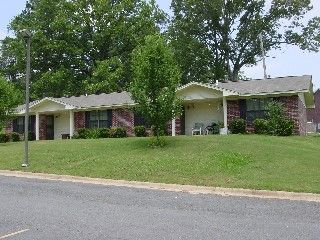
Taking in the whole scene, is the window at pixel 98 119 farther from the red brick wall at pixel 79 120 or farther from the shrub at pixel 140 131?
the shrub at pixel 140 131

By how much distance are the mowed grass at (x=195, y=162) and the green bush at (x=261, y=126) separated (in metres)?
2.77

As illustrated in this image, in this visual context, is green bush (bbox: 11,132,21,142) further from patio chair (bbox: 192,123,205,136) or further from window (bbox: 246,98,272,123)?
window (bbox: 246,98,272,123)

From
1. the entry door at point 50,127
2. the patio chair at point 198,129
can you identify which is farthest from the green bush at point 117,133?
the entry door at point 50,127

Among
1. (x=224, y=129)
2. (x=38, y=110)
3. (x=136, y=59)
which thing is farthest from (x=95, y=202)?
(x=38, y=110)

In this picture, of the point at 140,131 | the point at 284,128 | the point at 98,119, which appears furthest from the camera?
the point at 98,119

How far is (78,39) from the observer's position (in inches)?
2179

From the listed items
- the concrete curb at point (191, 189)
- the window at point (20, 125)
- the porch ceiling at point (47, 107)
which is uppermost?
the porch ceiling at point (47, 107)

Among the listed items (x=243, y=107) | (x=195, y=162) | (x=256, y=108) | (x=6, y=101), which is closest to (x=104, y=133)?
(x=6, y=101)

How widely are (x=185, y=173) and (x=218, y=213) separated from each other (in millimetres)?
6525

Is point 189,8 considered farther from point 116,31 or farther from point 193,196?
point 193,196

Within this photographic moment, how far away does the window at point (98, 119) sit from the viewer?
35816 millimetres

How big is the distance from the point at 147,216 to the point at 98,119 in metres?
27.7

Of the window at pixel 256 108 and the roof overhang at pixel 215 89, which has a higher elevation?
the roof overhang at pixel 215 89

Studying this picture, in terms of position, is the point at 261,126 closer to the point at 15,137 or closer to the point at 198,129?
the point at 198,129
